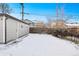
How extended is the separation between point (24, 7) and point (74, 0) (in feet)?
6.93

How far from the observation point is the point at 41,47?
563cm

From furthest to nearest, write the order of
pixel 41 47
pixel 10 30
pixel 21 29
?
pixel 21 29 < pixel 10 30 < pixel 41 47

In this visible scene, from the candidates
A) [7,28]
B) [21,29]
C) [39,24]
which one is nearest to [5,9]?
[7,28]

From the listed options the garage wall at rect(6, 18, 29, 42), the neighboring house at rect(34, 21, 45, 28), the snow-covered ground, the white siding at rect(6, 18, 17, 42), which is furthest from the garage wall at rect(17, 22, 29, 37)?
the neighboring house at rect(34, 21, 45, 28)

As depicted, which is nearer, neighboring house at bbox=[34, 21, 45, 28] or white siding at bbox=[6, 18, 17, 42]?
neighboring house at bbox=[34, 21, 45, 28]

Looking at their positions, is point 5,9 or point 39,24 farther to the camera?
point 5,9

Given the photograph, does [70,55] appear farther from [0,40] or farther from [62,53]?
[0,40]

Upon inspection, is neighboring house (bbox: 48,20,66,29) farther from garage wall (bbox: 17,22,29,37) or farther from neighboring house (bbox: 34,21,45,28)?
garage wall (bbox: 17,22,29,37)

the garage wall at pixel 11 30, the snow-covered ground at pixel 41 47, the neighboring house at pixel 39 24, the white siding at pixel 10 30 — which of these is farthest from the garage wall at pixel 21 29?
the neighboring house at pixel 39 24

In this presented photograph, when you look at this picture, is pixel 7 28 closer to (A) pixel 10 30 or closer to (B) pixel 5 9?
(A) pixel 10 30

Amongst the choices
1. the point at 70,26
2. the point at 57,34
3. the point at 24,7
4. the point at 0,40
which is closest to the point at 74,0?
the point at 70,26

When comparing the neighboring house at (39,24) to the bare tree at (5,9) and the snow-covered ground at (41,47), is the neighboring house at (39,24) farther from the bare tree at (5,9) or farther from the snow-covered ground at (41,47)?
the bare tree at (5,9)

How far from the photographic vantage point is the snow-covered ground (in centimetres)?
515

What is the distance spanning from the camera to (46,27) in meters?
5.68
